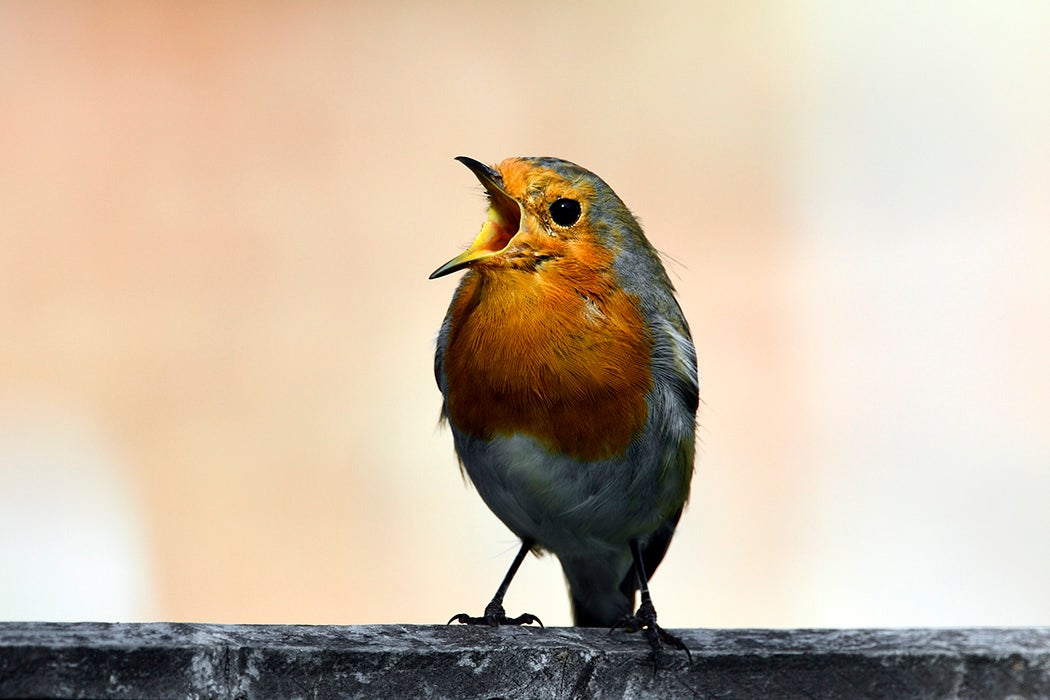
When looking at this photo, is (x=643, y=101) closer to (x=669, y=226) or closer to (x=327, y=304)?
(x=669, y=226)

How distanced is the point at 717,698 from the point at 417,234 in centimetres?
314

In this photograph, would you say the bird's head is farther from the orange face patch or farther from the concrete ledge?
the concrete ledge

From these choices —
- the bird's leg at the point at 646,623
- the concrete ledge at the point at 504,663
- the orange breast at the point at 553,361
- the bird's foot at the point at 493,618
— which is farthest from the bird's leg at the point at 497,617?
the concrete ledge at the point at 504,663

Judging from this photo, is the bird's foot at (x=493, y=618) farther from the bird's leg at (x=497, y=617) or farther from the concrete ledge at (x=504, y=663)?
the concrete ledge at (x=504, y=663)

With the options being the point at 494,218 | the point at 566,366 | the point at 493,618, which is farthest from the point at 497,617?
the point at 494,218

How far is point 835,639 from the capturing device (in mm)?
2283

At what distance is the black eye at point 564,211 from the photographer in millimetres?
2854

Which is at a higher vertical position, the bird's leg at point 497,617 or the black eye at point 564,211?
the black eye at point 564,211

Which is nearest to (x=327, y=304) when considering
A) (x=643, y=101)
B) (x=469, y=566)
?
(x=469, y=566)

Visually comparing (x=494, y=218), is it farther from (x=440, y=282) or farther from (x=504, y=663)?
(x=440, y=282)

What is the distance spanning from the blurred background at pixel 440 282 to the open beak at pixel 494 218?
6.98 feet

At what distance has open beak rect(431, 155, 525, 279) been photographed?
2744mm

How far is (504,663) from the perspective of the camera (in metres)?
2.15

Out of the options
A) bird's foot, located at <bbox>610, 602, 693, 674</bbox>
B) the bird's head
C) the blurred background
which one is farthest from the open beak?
the blurred background
